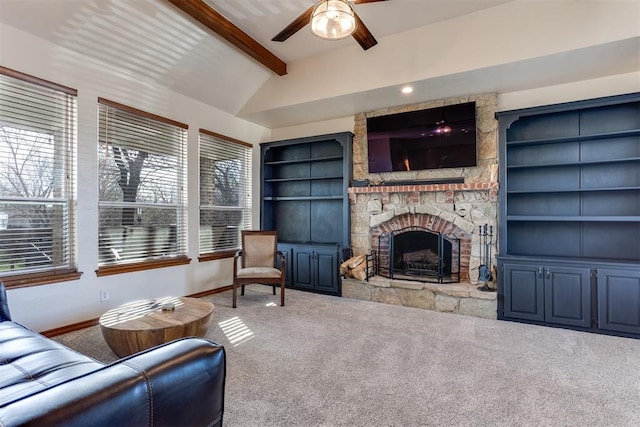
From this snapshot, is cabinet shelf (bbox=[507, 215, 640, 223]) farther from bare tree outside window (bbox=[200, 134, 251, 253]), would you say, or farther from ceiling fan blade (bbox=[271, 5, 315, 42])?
bare tree outside window (bbox=[200, 134, 251, 253])

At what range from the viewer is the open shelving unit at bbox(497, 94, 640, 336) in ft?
10.6

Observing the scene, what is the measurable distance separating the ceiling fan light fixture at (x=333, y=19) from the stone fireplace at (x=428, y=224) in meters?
2.40

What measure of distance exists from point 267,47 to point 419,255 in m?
3.48

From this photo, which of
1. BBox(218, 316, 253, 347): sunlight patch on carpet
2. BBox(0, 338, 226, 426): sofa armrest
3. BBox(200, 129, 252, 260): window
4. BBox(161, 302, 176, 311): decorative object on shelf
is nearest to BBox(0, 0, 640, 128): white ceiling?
BBox(200, 129, 252, 260): window

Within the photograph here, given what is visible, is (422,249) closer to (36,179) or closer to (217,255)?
(217,255)

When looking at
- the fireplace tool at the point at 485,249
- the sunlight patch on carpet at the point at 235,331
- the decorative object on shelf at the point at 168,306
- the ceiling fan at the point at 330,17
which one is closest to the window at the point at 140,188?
the decorative object on shelf at the point at 168,306

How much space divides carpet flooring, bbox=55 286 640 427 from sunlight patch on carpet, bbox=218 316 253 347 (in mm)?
22

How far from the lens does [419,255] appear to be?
4.58 metres

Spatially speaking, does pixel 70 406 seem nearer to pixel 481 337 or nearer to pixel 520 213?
pixel 481 337

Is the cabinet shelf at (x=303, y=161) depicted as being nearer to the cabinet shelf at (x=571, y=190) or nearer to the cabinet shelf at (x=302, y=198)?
the cabinet shelf at (x=302, y=198)

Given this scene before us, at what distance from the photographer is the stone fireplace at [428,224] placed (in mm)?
4031

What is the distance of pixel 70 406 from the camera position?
0.77 m

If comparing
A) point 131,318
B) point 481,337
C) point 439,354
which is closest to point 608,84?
point 481,337

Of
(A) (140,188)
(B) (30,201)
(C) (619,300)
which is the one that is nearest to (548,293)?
(C) (619,300)
